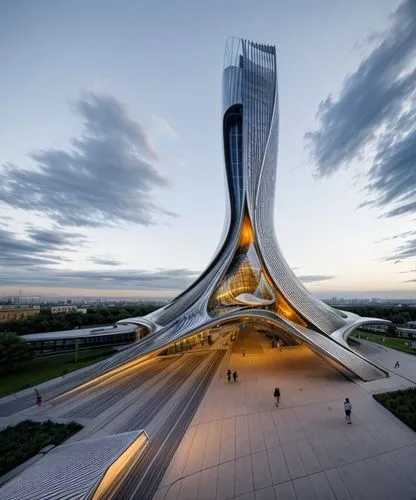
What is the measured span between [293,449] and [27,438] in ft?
28.7

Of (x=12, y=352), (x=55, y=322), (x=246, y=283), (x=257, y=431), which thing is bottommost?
(x=257, y=431)

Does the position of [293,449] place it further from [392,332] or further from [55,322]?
[392,332]

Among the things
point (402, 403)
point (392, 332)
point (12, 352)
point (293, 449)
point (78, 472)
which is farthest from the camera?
point (392, 332)

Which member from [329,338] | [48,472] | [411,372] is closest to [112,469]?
[48,472]

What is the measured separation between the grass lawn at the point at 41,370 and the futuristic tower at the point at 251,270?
4819mm

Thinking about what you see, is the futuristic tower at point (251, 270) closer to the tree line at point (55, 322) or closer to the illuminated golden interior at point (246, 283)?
the illuminated golden interior at point (246, 283)

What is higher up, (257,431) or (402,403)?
(402,403)

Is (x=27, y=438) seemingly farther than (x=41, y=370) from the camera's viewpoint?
No

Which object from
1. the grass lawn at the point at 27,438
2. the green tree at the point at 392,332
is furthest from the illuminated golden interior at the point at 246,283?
the green tree at the point at 392,332

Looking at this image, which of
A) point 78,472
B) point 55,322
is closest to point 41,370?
point 55,322

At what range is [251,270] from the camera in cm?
2433

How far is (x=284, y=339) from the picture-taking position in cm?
2427

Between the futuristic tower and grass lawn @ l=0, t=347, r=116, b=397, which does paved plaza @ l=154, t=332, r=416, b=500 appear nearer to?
the futuristic tower

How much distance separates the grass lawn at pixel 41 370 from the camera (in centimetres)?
1498
